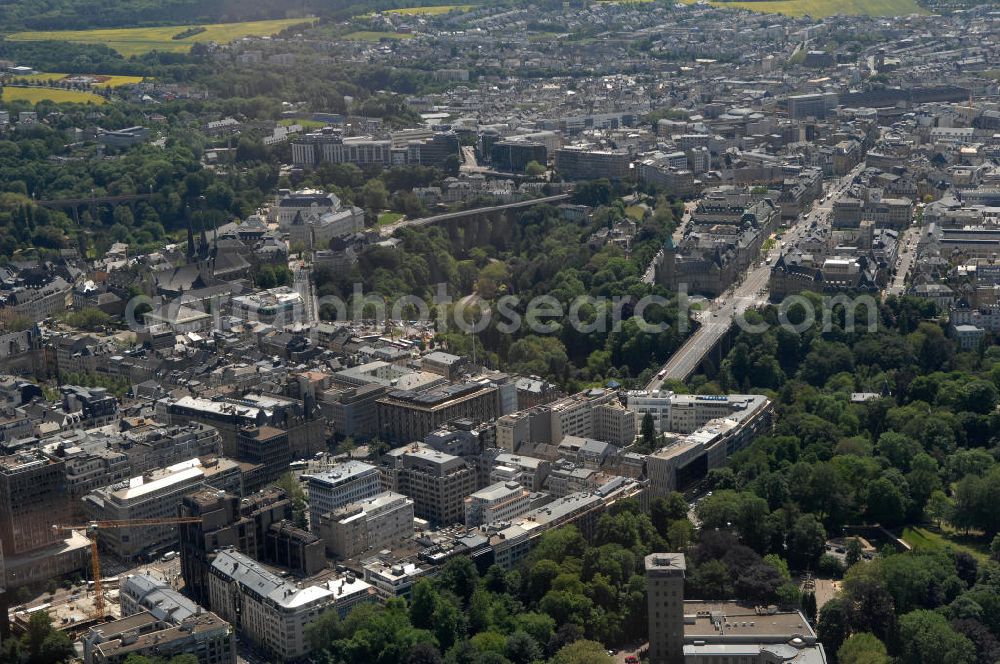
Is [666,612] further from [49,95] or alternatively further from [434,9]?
[434,9]

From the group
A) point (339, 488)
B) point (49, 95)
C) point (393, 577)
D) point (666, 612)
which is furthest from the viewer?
point (49, 95)

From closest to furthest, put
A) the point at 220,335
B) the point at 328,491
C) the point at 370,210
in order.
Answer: the point at 328,491, the point at 220,335, the point at 370,210

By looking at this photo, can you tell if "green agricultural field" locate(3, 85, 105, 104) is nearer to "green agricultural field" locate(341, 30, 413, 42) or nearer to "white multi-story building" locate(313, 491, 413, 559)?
"green agricultural field" locate(341, 30, 413, 42)

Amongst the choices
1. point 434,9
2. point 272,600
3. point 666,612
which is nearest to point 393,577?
point 272,600

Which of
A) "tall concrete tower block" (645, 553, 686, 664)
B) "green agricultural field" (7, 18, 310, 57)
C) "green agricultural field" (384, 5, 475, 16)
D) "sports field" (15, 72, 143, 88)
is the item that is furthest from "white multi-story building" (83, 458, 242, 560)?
"green agricultural field" (384, 5, 475, 16)

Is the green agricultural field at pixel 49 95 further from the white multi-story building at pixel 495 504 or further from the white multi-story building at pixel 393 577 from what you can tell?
the white multi-story building at pixel 393 577

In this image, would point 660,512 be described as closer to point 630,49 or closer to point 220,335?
point 220,335

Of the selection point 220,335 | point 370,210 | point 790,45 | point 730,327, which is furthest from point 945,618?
point 790,45
